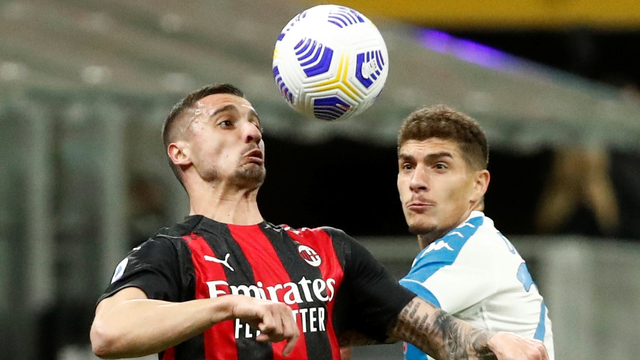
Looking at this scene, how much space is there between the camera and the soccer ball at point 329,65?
4.91 m

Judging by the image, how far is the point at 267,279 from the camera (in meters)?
4.34

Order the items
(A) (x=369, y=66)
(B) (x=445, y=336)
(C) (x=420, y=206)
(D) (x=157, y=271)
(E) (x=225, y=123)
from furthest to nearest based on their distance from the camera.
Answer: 1. (C) (x=420, y=206)
2. (A) (x=369, y=66)
3. (E) (x=225, y=123)
4. (B) (x=445, y=336)
5. (D) (x=157, y=271)

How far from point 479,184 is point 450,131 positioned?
29 centimetres

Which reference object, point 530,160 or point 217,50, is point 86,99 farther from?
point 530,160

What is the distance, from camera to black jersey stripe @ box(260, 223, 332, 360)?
432 cm

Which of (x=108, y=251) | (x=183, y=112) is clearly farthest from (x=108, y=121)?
(x=183, y=112)

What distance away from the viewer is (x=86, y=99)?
329 inches

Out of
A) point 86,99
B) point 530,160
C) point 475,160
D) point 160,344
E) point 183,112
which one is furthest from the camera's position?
point 530,160

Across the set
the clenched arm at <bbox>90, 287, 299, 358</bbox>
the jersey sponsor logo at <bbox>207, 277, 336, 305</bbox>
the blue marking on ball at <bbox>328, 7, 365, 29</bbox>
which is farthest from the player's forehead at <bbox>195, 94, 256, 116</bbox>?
the clenched arm at <bbox>90, 287, 299, 358</bbox>

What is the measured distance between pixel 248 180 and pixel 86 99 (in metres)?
4.04

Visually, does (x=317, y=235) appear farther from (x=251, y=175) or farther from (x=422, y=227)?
(x=422, y=227)

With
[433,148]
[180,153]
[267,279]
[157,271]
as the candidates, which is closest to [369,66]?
[433,148]

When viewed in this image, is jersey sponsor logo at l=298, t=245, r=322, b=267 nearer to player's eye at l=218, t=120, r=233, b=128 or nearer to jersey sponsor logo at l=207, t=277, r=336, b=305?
jersey sponsor logo at l=207, t=277, r=336, b=305

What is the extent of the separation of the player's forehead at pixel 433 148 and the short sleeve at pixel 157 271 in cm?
138
